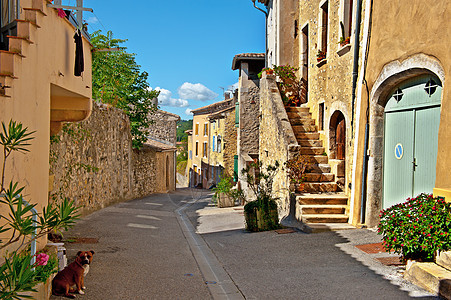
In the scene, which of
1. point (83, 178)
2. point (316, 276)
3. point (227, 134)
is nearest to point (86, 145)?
point (83, 178)

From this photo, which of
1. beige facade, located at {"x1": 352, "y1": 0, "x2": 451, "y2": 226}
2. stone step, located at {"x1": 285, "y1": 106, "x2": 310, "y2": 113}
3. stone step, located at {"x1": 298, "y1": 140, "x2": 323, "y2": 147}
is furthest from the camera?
stone step, located at {"x1": 285, "y1": 106, "x2": 310, "y2": 113}

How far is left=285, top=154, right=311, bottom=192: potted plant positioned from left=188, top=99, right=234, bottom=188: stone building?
1834 centimetres

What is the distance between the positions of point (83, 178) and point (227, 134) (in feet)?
56.5

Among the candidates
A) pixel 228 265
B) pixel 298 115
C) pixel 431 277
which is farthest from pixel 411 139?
pixel 298 115

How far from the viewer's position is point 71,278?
4.71 metres

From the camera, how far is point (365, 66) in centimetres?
902

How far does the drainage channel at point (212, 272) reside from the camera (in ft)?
17.8

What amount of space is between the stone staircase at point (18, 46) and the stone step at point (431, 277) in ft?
16.2

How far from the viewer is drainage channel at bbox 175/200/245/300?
5.41m

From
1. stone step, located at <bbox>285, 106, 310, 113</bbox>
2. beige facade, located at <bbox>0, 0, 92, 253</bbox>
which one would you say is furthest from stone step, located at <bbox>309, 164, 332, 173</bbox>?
beige facade, located at <bbox>0, 0, 92, 253</bbox>

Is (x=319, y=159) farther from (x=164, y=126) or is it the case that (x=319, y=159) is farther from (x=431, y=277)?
(x=164, y=126)

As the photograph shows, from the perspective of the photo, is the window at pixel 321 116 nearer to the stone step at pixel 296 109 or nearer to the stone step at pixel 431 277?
the stone step at pixel 296 109

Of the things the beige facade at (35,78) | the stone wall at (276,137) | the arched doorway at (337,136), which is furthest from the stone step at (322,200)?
the beige facade at (35,78)

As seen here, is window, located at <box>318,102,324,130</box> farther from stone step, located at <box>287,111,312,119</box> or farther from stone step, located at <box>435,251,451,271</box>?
stone step, located at <box>435,251,451,271</box>
